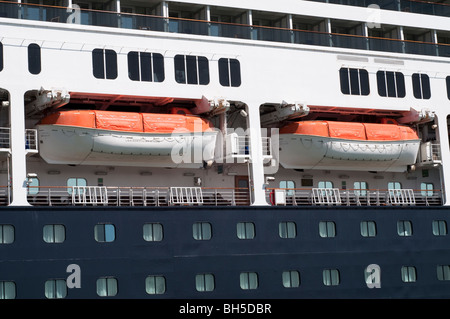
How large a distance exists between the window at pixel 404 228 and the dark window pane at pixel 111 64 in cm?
1121

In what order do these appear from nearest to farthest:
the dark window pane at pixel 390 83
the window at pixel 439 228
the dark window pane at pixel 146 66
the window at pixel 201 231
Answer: the window at pixel 201 231, the dark window pane at pixel 146 66, the window at pixel 439 228, the dark window pane at pixel 390 83

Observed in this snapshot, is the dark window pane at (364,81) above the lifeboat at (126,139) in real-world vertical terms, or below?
above

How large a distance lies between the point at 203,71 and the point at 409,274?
10.0m

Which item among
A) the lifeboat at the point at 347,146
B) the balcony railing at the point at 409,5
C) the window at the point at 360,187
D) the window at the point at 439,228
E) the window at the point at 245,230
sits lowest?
the window at the point at 439,228

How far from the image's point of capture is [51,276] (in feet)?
78.1

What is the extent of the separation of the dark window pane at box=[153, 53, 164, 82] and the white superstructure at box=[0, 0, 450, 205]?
0.12 ft

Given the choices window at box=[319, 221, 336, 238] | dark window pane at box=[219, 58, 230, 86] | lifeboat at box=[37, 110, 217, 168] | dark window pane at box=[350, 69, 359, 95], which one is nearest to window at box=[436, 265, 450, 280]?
window at box=[319, 221, 336, 238]

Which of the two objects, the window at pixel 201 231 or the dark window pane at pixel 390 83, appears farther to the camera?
the dark window pane at pixel 390 83

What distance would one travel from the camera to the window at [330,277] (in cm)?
2747

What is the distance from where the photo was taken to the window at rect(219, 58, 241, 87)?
1109 inches

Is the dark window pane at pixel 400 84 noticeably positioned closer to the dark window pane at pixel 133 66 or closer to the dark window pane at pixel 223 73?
the dark window pane at pixel 223 73

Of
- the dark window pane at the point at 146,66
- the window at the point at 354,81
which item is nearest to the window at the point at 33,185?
the dark window pane at the point at 146,66

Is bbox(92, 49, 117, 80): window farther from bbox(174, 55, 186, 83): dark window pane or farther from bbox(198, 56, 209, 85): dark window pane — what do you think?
bbox(198, 56, 209, 85): dark window pane

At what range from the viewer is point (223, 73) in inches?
1109
